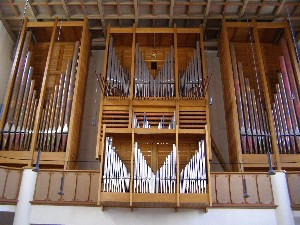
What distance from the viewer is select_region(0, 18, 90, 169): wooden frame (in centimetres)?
1203

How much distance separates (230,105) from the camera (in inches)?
527

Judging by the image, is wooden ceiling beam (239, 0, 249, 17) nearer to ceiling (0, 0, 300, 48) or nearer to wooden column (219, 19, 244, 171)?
ceiling (0, 0, 300, 48)

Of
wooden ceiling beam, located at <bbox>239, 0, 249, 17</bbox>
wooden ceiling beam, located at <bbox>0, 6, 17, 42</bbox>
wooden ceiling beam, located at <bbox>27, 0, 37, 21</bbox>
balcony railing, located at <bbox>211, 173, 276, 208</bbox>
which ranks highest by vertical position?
wooden ceiling beam, located at <bbox>27, 0, 37, 21</bbox>

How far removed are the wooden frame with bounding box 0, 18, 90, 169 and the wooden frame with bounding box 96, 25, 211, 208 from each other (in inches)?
35.1

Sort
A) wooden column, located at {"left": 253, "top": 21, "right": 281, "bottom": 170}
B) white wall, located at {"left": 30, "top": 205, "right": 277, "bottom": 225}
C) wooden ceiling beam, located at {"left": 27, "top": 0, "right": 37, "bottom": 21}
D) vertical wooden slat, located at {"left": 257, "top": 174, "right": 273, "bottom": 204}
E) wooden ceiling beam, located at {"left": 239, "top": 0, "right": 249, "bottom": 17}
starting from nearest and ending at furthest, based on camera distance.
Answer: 1. white wall, located at {"left": 30, "top": 205, "right": 277, "bottom": 225}
2. vertical wooden slat, located at {"left": 257, "top": 174, "right": 273, "bottom": 204}
3. wooden column, located at {"left": 253, "top": 21, "right": 281, "bottom": 170}
4. wooden ceiling beam, located at {"left": 239, "top": 0, "right": 249, "bottom": 17}
5. wooden ceiling beam, located at {"left": 27, "top": 0, "right": 37, "bottom": 21}

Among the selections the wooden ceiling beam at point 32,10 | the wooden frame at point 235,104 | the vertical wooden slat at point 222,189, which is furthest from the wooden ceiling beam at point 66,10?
the vertical wooden slat at point 222,189

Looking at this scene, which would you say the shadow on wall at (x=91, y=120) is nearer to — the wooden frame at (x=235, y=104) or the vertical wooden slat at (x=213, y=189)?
the vertical wooden slat at (x=213, y=189)

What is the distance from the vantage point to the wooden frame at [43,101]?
39.5 feet

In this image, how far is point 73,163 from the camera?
1258 cm

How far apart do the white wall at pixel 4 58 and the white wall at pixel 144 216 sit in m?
5.54

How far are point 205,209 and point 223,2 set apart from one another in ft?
24.5

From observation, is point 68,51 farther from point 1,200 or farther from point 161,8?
point 1,200

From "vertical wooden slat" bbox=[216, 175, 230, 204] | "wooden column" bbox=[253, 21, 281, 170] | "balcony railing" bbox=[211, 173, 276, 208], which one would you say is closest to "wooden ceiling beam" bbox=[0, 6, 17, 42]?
"wooden column" bbox=[253, 21, 281, 170]

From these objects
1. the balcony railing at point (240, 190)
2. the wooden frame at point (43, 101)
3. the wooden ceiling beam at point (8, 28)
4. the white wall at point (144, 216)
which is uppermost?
the wooden ceiling beam at point (8, 28)
